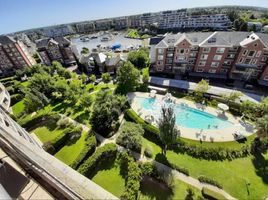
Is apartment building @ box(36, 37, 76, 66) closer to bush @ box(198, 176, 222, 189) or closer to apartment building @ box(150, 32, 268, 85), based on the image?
apartment building @ box(150, 32, 268, 85)

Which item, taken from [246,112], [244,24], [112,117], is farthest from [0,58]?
[244,24]

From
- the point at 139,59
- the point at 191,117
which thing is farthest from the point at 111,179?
the point at 139,59

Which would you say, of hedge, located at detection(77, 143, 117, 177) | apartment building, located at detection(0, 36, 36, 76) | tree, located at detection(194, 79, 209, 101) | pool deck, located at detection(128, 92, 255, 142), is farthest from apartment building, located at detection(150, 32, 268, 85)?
apartment building, located at detection(0, 36, 36, 76)

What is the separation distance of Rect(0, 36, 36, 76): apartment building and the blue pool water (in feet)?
199

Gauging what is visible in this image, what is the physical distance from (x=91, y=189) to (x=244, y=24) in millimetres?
114670

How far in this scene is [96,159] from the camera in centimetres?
2155

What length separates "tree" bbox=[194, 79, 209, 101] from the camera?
32.5 meters

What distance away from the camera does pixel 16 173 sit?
5559 millimetres

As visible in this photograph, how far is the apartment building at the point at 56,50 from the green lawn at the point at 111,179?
6038cm

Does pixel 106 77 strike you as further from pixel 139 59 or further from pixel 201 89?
pixel 201 89

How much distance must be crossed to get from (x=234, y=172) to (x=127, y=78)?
2921 centimetres

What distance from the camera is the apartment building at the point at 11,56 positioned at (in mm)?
58812

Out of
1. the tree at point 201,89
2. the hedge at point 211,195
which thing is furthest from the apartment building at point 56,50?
the hedge at point 211,195

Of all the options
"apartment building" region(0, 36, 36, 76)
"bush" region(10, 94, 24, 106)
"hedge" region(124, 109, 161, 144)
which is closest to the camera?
"hedge" region(124, 109, 161, 144)
